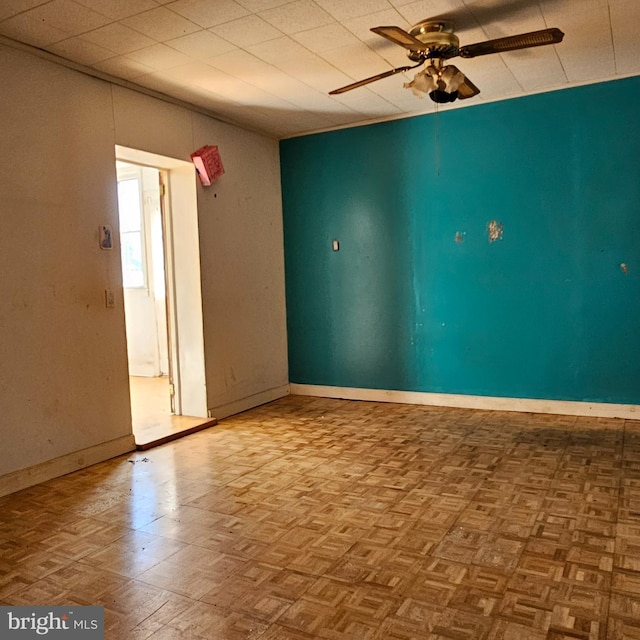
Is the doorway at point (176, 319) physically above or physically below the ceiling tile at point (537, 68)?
below

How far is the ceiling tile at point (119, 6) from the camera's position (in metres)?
2.85

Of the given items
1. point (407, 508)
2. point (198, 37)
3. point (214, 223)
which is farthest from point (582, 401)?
point (198, 37)

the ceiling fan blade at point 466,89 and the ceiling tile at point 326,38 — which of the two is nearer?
the ceiling tile at point 326,38

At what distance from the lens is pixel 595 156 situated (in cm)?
444

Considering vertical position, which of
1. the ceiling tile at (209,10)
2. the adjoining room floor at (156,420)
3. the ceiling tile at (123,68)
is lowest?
the adjoining room floor at (156,420)

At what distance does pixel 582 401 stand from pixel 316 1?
358 centimetres

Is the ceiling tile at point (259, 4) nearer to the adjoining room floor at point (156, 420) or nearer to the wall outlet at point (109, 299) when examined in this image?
the wall outlet at point (109, 299)

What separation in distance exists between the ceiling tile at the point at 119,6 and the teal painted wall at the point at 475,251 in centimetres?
277

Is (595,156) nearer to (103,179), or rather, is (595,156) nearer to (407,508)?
(407,508)

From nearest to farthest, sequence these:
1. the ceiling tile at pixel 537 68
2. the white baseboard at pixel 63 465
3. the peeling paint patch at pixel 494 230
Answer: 1. the white baseboard at pixel 63 465
2. the ceiling tile at pixel 537 68
3. the peeling paint patch at pixel 494 230

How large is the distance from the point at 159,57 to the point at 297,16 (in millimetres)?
1025

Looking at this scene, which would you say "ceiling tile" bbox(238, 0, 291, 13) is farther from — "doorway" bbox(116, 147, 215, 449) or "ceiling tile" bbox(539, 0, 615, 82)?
"doorway" bbox(116, 147, 215, 449)

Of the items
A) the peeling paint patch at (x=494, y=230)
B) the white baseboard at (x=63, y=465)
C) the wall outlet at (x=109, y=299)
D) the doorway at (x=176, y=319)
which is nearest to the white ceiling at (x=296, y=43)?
the doorway at (x=176, y=319)

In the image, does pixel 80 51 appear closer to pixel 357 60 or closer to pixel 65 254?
pixel 65 254
